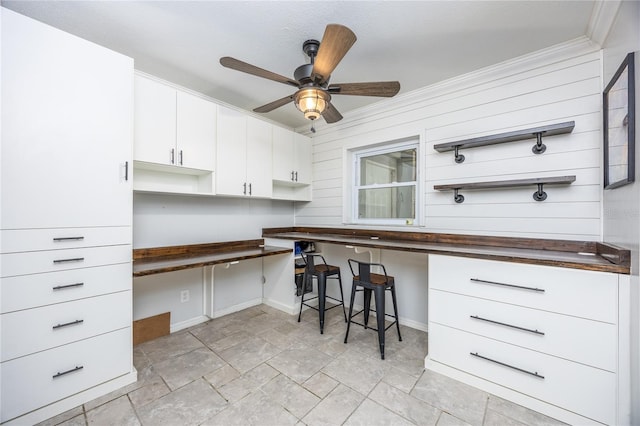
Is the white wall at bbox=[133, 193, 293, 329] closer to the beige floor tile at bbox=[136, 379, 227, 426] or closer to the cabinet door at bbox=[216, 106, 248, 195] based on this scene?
the cabinet door at bbox=[216, 106, 248, 195]

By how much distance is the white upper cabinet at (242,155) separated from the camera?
2.71m

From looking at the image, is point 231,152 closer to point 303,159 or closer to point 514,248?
point 303,159

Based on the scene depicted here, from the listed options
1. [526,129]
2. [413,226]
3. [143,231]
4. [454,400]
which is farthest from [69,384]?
[526,129]

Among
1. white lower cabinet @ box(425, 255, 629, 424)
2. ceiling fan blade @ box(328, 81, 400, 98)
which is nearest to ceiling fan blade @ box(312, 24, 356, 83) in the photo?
ceiling fan blade @ box(328, 81, 400, 98)

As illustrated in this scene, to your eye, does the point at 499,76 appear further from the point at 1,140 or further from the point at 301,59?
the point at 1,140

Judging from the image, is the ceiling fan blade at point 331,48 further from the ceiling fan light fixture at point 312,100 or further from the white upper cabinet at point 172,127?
the white upper cabinet at point 172,127

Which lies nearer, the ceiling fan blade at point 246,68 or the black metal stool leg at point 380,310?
the ceiling fan blade at point 246,68

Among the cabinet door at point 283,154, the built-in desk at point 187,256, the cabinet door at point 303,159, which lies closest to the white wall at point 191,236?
the built-in desk at point 187,256

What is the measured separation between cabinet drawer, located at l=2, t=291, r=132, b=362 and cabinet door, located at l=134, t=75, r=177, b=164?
114cm

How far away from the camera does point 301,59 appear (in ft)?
7.29

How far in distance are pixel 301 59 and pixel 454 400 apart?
2.84 metres

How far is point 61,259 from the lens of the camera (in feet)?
5.23

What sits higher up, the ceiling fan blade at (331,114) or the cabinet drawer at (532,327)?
the ceiling fan blade at (331,114)

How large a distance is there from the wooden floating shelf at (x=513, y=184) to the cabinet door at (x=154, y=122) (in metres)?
2.54
